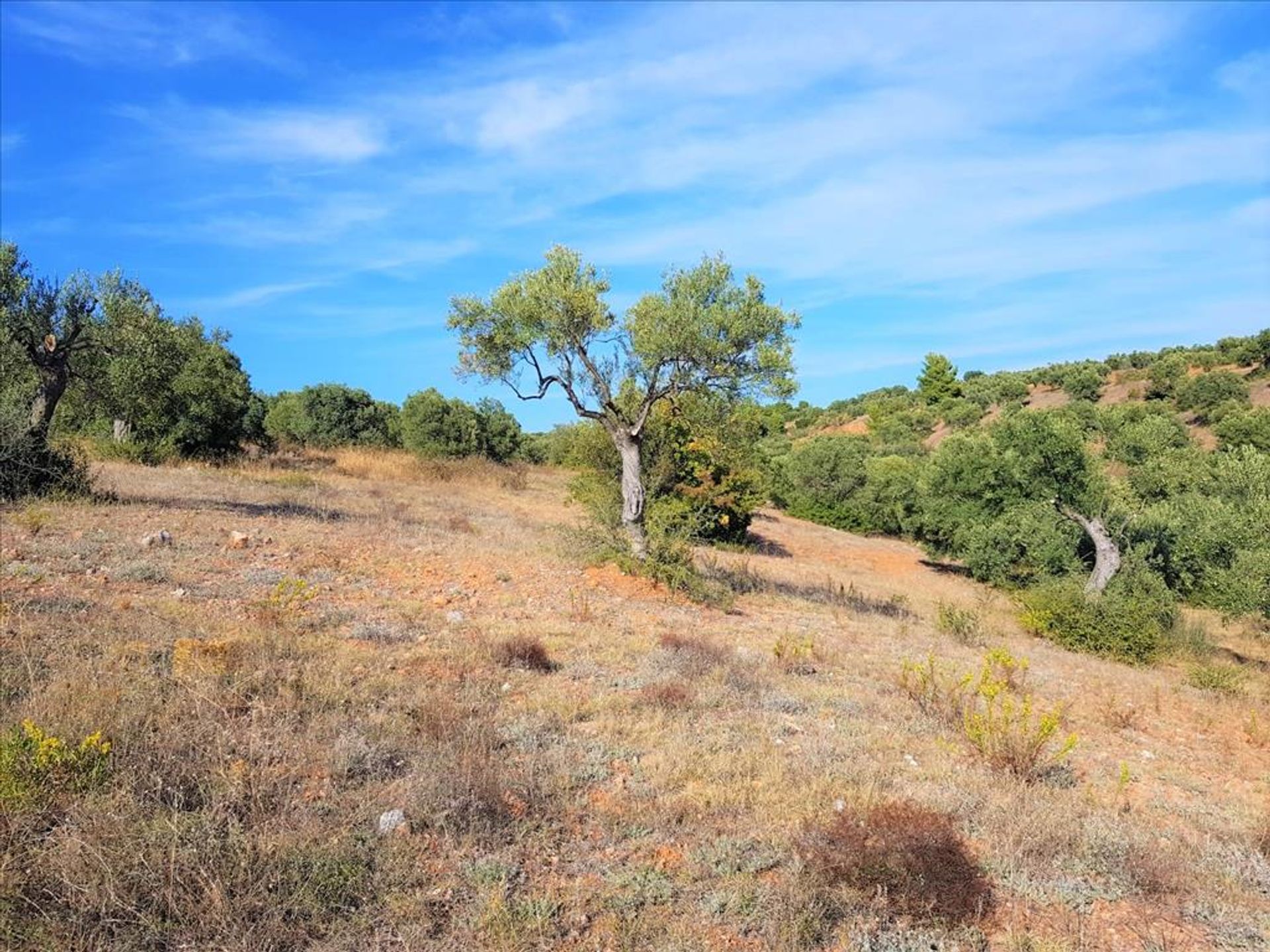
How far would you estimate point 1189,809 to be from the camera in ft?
19.6

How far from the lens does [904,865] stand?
4156 mm

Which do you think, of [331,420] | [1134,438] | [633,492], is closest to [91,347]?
[633,492]

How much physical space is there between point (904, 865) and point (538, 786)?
2.25 m

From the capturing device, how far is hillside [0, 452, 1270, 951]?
3578 millimetres

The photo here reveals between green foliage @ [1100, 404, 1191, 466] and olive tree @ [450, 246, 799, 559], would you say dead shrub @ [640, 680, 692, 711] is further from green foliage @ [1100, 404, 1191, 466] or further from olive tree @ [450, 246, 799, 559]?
green foliage @ [1100, 404, 1191, 466]

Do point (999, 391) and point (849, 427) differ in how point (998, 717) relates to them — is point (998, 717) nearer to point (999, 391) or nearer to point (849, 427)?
point (999, 391)

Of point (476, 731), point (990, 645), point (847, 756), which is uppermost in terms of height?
point (476, 731)

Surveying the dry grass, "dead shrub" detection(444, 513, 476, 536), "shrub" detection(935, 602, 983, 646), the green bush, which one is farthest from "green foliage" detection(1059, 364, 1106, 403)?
the green bush

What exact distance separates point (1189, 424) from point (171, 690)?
49480 millimetres

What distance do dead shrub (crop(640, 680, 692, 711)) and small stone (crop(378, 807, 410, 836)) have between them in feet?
9.83

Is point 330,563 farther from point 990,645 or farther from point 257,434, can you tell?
point 257,434

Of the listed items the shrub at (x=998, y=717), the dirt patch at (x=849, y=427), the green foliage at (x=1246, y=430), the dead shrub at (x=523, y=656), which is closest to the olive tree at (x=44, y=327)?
the dead shrub at (x=523, y=656)

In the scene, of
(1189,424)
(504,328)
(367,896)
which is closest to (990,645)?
(504,328)

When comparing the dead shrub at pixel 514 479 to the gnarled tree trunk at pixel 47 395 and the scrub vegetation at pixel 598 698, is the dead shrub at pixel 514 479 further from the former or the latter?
the gnarled tree trunk at pixel 47 395
